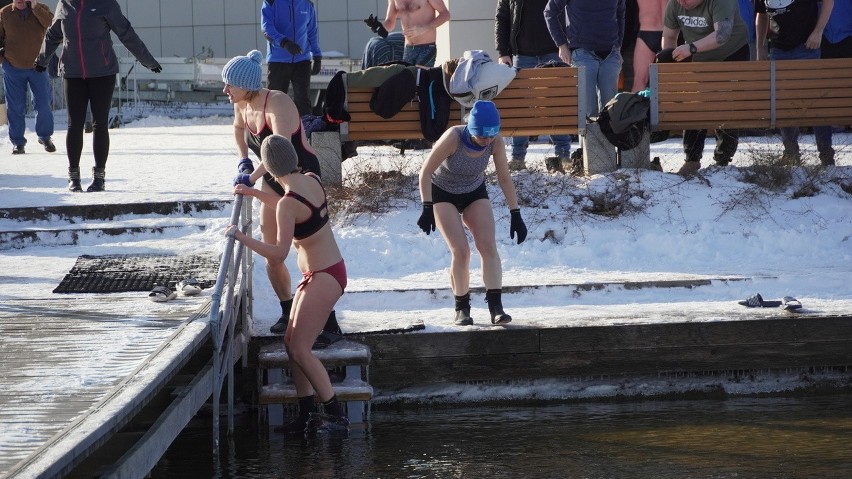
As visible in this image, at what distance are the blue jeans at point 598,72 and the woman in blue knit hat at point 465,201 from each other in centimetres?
382

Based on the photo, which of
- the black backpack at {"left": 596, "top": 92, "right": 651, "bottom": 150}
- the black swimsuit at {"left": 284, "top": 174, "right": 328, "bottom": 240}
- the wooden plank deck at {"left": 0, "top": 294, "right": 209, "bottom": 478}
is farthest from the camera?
the black backpack at {"left": 596, "top": 92, "right": 651, "bottom": 150}

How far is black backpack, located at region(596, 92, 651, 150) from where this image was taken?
10930 millimetres

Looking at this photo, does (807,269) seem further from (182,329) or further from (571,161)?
(182,329)

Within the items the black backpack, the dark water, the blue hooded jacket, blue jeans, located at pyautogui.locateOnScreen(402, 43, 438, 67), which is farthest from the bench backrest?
the dark water

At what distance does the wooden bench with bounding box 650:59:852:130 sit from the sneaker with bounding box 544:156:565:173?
0.93m

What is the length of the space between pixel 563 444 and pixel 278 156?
220 centimetres

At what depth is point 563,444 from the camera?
6914 millimetres

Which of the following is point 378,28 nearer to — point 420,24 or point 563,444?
point 420,24

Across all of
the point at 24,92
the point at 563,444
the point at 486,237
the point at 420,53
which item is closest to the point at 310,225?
the point at 486,237

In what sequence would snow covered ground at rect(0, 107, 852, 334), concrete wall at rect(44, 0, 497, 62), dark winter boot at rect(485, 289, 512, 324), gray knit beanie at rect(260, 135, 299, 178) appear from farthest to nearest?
concrete wall at rect(44, 0, 497, 62)
snow covered ground at rect(0, 107, 852, 334)
dark winter boot at rect(485, 289, 512, 324)
gray knit beanie at rect(260, 135, 299, 178)

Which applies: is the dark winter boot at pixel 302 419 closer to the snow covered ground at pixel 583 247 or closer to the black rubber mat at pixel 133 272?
the snow covered ground at pixel 583 247

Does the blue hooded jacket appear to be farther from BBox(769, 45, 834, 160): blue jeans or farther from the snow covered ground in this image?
BBox(769, 45, 834, 160): blue jeans

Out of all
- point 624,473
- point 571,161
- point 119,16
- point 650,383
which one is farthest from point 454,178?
point 119,16

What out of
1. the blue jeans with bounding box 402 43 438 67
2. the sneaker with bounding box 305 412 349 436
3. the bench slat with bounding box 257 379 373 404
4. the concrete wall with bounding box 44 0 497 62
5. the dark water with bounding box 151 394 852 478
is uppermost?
the concrete wall with bounding box 44 0 497 62
